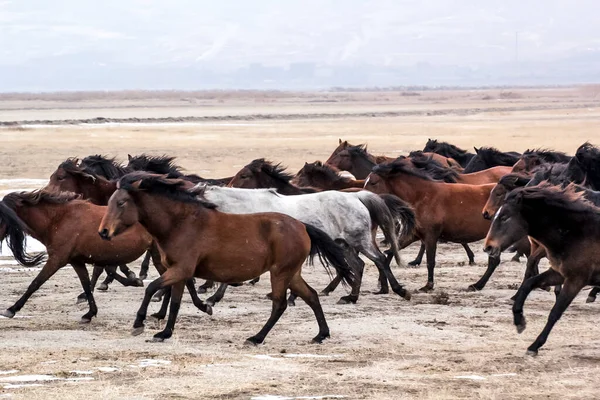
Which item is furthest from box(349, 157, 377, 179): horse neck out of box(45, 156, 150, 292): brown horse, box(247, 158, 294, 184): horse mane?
box(45, 156, 150, 292): brown horse

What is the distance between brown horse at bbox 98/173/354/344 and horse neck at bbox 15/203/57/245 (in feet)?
5.08

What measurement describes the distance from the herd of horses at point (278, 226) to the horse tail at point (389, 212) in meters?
0.01

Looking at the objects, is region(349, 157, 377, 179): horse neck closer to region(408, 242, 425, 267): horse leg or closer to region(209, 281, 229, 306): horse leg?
region(408, 242, 425, 267): horse leg

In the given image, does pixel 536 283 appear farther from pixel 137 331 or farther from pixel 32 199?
pixel 32 199

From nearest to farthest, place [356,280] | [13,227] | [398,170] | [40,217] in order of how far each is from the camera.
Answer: [13,227], [40,217], [356,280], [398,170]

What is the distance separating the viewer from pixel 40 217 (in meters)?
10.1

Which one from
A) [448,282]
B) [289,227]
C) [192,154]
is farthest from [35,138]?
[289,227]

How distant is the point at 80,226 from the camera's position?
9953 mm

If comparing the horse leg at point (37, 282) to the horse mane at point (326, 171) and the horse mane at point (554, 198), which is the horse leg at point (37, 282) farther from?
the horse mane at point (326, 171)

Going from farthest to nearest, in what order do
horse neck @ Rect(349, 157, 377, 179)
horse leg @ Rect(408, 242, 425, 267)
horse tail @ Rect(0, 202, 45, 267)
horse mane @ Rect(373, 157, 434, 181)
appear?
horse neck @ Rect(349, 157, 377, 179) → horse leg @ Rect(408, 242, 425, 267) → horse mane @ Rect(373, 157, 434, 181) → horse tail @ Rect(0, 202, 45, 267)

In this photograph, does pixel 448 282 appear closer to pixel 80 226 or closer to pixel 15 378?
pixel 80 226

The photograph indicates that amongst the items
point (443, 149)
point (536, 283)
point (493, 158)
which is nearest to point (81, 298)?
point (536, 283)

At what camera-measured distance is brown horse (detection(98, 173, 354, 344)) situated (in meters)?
8.77

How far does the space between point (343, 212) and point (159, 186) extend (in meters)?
2.73
